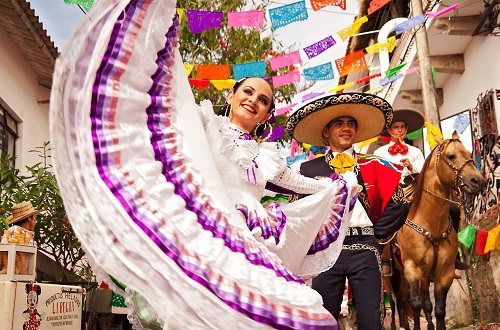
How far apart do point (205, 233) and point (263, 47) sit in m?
14.2

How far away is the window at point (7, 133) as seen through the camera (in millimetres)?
10289

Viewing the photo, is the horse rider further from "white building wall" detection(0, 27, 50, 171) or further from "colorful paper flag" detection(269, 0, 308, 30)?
"white building wall" detection(0, 27, 50, 171)

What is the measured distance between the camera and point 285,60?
11.1 meters

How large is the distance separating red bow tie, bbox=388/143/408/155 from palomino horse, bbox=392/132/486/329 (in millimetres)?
1186

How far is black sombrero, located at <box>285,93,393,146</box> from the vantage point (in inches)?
206

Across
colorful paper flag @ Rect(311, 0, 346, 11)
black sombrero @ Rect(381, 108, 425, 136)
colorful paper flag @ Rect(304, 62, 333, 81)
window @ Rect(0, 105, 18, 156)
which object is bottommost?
black sombrero @ Rect(381, 108, 425, 136)

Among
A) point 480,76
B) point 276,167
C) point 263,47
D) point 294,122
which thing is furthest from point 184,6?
point 276,167

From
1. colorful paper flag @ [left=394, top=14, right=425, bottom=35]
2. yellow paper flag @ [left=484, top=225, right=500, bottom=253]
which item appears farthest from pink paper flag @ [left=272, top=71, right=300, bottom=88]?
yellow paper flag @ [left=484, top=225, right=500, bottom=253]

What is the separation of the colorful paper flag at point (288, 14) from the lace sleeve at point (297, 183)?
5830mm

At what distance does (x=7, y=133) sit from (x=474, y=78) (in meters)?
8.52

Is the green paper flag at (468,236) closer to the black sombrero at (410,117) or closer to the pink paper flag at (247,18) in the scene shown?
the black sombrero at (410,117)

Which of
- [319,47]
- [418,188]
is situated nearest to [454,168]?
[418,188]

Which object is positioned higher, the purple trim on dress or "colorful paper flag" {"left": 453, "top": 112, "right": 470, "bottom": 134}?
"colorful paper flag" {"left": 453, "top": 112, "right": 470, "bottom": 134}

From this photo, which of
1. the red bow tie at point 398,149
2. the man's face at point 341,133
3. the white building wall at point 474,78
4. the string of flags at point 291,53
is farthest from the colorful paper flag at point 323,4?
the man's face at point 341,133
